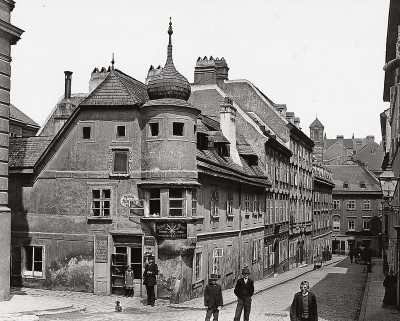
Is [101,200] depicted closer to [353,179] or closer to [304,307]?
[304,307]

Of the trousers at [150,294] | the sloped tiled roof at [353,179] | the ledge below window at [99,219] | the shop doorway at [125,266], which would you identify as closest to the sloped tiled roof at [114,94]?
the ledge below window at [99,219]

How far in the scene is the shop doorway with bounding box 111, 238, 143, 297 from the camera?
25.9 metres

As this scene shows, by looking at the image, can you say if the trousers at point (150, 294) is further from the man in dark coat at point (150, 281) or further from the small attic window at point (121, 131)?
the small attic window at point (121, 131)

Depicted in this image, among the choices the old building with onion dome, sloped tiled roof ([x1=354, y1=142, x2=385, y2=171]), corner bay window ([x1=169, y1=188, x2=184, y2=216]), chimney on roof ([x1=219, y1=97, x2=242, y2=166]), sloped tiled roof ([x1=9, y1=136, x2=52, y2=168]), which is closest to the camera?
corner bay window ([x1=169, y1=188, x2=184, y2=216])

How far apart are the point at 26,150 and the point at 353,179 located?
72123mm

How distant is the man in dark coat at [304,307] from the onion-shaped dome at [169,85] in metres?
13.8

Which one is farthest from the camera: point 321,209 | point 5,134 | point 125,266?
point 321,209

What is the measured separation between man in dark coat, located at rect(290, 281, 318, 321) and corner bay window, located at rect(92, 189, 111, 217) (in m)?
14.2

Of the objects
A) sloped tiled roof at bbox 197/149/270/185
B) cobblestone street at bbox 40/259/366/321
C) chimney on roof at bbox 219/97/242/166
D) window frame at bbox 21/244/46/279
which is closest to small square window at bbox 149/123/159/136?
sloped tiled roof at bbox 197/149/270/185

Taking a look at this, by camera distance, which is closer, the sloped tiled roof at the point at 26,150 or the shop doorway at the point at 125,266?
the shop doorway at the point at 125,266

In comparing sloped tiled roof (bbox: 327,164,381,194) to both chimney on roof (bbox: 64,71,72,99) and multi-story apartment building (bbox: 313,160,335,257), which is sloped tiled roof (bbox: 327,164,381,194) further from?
chimney on roof (bbox: 64,71,72,99)

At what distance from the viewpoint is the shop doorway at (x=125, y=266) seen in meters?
25.9

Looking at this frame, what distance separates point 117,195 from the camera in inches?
1038

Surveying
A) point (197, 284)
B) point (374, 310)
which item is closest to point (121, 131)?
point (197, 284)
